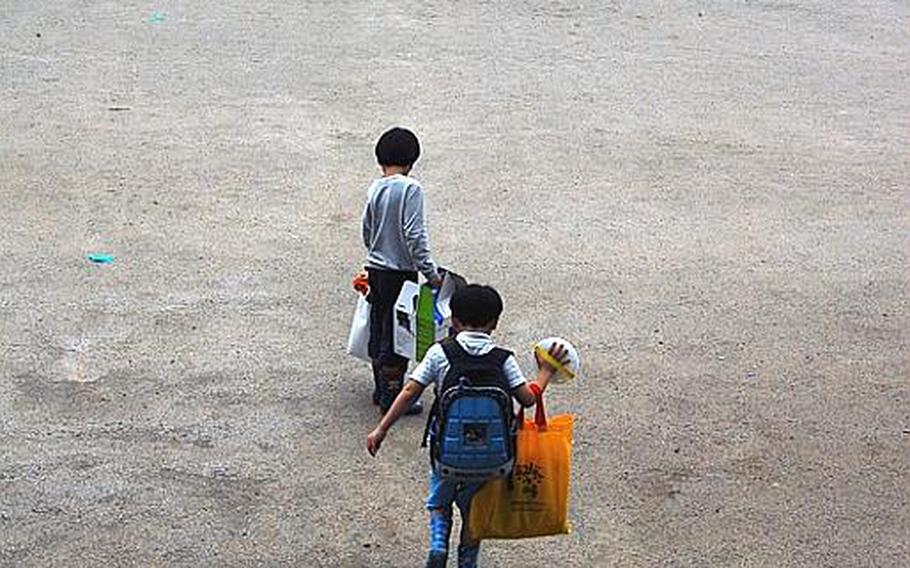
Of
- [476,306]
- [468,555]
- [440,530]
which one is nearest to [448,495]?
[440,530]

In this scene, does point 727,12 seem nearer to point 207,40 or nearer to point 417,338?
point 207,40

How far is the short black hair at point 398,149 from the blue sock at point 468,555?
5.95ft

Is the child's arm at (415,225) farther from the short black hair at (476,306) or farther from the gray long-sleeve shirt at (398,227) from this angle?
the short black hair at (476,306)

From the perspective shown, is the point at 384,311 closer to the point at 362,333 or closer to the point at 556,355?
the point at 362,333

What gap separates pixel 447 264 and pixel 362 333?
2.03 metres

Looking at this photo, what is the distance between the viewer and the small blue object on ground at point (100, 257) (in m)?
8.23

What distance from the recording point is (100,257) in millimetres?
8273

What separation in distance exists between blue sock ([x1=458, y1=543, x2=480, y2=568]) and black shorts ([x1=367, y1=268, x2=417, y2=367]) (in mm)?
1466

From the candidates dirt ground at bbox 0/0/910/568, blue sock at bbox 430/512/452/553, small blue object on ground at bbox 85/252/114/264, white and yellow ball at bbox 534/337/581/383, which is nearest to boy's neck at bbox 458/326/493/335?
white and yellow ball at bbox 534/337/581/383

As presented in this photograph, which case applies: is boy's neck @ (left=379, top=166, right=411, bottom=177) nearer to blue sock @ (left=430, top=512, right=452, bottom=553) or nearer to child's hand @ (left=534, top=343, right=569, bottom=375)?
child's hand @ (left=534, top=343, right=569, bottom=375)

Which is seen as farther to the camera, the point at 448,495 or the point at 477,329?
the point at 448,495

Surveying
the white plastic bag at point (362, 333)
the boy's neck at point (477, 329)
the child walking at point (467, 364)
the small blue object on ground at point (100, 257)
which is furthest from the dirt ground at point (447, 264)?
the boy's neck at point (477, 329)

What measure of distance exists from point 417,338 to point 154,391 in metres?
1.43

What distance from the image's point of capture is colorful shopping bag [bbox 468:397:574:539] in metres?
4.68
